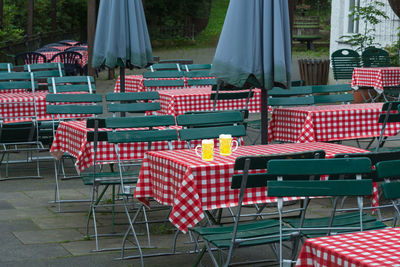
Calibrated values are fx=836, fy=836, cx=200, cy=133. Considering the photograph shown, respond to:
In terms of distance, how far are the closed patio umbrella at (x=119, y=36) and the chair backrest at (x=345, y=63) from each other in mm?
8692

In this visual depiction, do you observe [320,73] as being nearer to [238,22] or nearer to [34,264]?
[238,22]

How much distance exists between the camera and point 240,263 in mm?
6027

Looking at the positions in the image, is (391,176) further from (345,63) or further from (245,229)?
(345,63)

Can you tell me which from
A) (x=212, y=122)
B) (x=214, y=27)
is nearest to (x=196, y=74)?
(x=212, y=122)

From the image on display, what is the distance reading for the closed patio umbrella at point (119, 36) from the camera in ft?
35.2

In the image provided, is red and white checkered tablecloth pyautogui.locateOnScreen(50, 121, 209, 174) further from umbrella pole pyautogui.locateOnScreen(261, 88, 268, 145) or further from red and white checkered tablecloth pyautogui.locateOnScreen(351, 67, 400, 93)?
red and white checkered tablecloth pyautogui.locateOnScreen(351, 67, 400, 93)

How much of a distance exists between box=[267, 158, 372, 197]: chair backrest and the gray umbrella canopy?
6.12 metres

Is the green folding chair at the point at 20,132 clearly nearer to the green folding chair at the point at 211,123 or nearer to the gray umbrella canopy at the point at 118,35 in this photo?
the gray umbrella canopy at the point at 118,35

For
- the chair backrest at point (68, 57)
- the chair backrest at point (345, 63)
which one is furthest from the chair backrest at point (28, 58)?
the chair backrest at point (345, 63)

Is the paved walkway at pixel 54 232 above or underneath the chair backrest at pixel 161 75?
underneath

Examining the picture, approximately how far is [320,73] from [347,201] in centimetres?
997

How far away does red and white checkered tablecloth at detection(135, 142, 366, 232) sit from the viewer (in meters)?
5.75

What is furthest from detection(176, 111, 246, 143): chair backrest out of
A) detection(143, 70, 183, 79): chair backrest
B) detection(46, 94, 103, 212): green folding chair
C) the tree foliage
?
the tree foliage

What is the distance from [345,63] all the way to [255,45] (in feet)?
37.6
